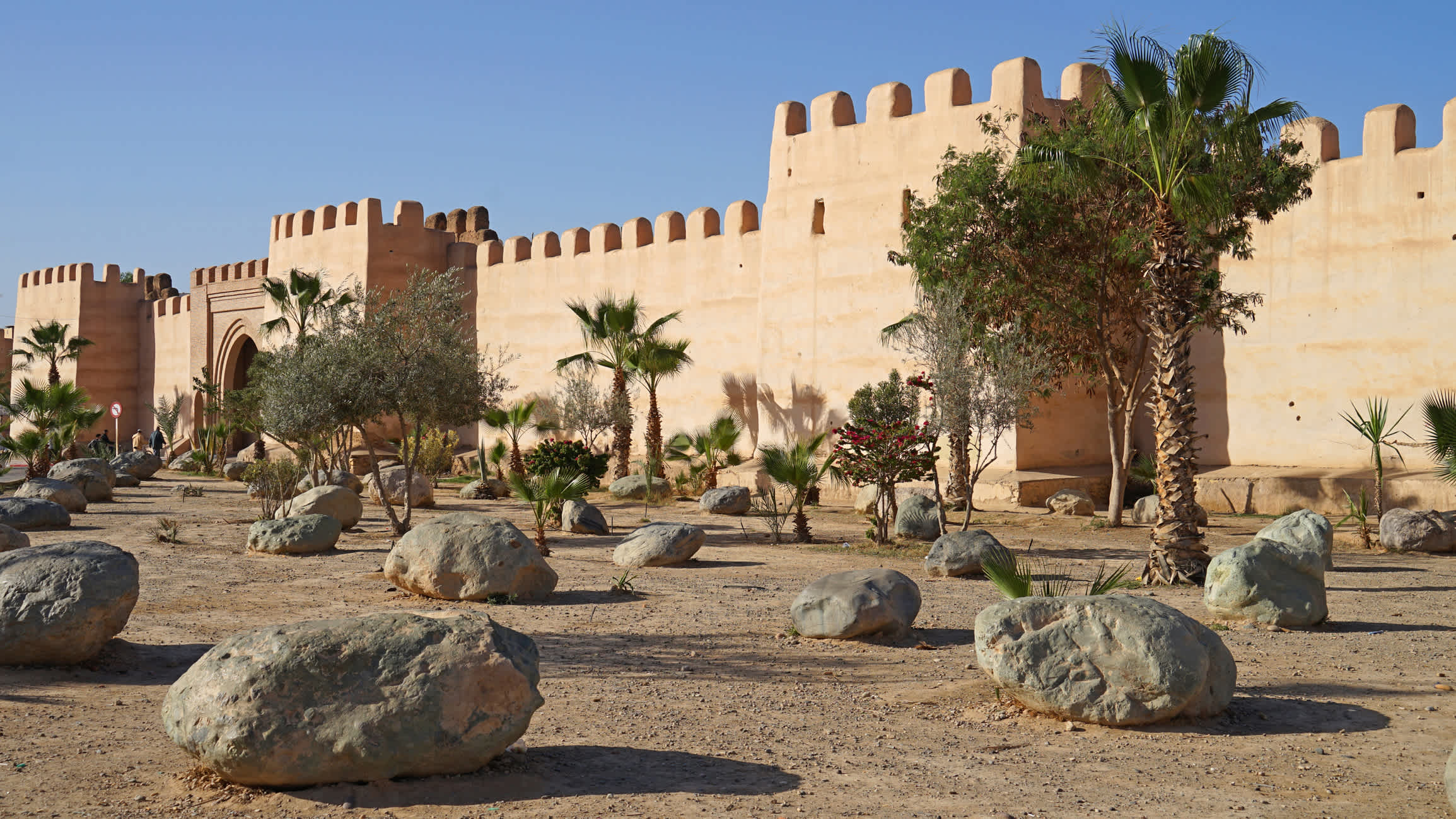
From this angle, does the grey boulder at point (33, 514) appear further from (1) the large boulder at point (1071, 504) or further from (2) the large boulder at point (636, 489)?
(1) the large boulder at point (1071, 504)

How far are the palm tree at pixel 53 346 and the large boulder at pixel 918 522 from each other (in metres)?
29.7

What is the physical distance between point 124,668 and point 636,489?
45.6 feet

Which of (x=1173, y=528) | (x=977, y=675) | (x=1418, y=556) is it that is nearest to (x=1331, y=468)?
(x=1418, y=556)

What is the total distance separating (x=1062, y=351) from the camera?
15906mm

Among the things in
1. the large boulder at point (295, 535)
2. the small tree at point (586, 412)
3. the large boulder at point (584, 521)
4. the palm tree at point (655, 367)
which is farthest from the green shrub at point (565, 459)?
the large boulder at point (295, 535)

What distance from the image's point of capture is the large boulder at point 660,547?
457 inches

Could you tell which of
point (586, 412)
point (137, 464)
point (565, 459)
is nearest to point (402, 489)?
point (565, 459)

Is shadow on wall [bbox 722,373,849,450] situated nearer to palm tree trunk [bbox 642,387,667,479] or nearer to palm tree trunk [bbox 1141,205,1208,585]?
palm tree trunk [bbox 642,387,667,479]

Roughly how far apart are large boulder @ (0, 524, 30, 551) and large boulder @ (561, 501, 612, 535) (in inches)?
240

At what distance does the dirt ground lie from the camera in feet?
14.4

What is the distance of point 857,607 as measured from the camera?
7.62 meters

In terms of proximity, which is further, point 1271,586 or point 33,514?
point 33,514

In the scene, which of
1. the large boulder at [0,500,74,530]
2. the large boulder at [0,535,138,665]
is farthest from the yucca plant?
the large boulder at [0,500,74,530]

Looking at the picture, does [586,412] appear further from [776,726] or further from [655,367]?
[776,726]
